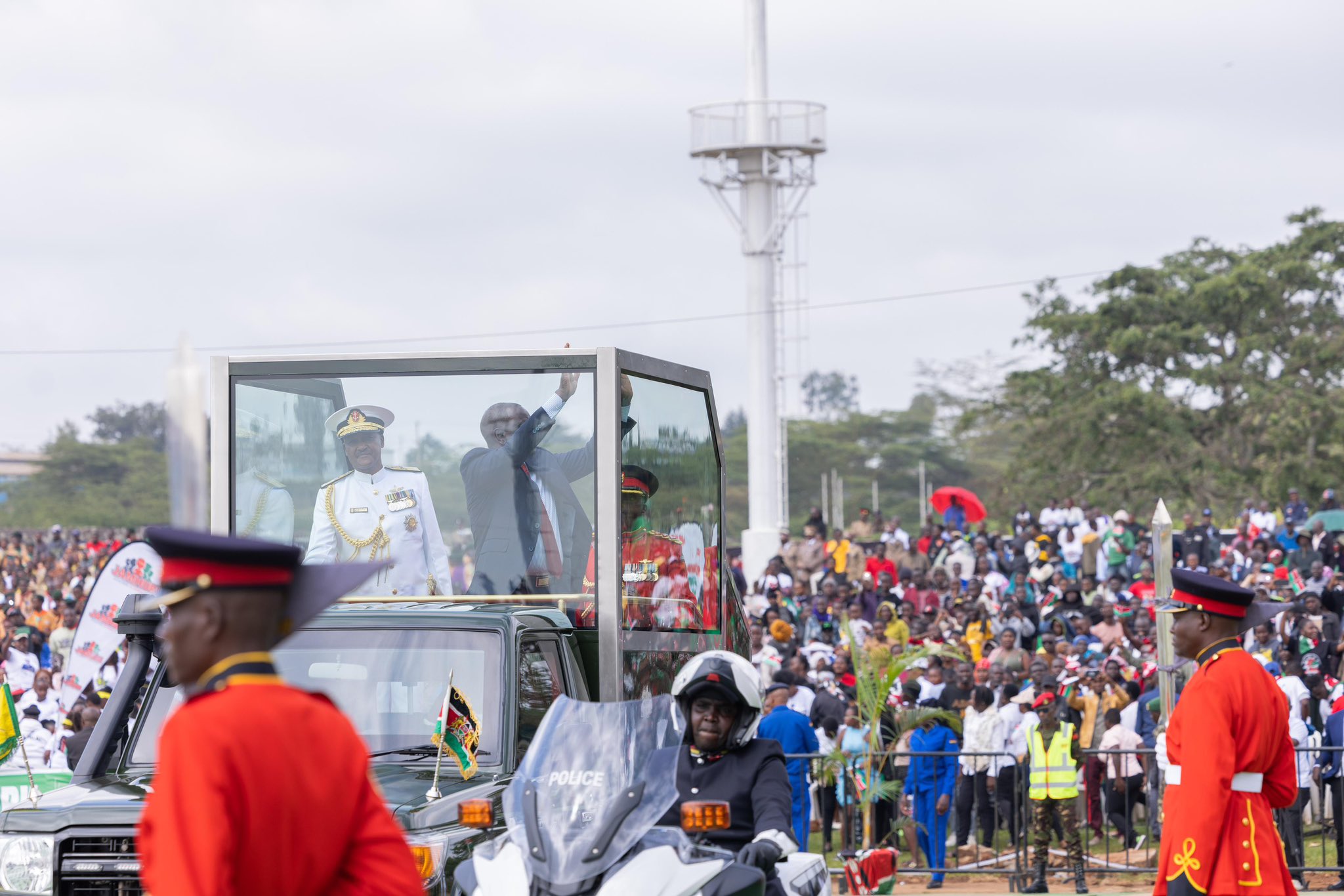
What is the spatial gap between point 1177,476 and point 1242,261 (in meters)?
4.93

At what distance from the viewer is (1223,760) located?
21.2 ft

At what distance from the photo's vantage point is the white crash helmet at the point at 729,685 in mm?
6660

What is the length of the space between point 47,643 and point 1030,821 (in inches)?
595

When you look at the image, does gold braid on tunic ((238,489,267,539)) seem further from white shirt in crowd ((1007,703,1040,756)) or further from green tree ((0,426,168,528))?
green tree ((0,426,168,528))

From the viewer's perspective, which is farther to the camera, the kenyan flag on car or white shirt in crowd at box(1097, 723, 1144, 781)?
white shirt in crowd at box(1097, 723, 1144, 781)

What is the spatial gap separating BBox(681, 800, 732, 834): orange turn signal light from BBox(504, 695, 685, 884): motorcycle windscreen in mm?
91

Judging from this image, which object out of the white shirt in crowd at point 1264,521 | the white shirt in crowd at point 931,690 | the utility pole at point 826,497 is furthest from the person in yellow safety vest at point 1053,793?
the utility pole at point 826,497

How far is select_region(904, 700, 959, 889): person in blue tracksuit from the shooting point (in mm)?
14727

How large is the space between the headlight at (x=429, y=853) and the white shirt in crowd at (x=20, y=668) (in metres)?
14.6

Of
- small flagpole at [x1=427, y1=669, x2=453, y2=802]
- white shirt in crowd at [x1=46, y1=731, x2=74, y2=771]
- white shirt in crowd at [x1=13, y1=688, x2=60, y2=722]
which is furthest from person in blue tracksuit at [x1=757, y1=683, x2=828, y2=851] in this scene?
white shirt in crowd at [x1=13, y1=688, x2=60, y2=722]

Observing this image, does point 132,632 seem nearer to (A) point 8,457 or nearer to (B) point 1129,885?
(B) point 1129,885

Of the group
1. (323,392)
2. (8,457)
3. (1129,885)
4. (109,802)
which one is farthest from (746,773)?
(8,457)

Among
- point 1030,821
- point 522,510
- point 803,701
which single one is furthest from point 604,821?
point 803,701

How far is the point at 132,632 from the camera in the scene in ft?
26.8
